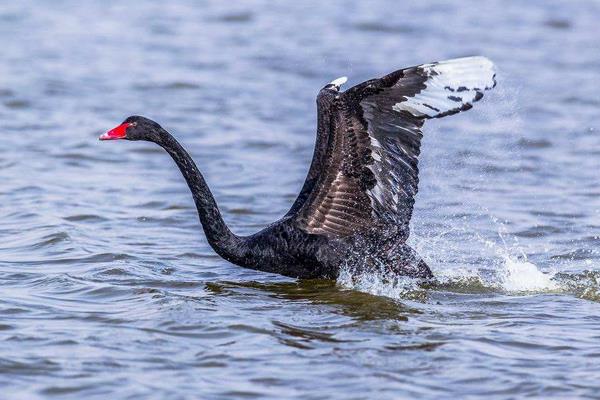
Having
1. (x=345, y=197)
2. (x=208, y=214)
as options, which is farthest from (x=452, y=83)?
(x=208, y=214)

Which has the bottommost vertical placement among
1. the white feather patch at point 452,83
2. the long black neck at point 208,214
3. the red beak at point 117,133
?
the long black neck at point 208,214

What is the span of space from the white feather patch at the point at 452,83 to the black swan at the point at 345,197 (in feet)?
0.15

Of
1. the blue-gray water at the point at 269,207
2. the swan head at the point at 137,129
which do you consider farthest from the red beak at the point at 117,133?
the blue-gray water at the point at 269,207

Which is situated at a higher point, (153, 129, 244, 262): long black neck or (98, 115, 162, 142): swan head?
(98, 115, 162, 142): swan head

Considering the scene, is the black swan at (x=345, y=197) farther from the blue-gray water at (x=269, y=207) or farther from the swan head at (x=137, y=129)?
the blue-gray water at (x=269, y=207)

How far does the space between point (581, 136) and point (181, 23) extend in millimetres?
8302

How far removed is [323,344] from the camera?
666cm

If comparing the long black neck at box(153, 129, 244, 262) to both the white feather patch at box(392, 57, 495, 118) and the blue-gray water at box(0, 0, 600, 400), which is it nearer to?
the blue-gray water at box(0, 0, 600, 400)

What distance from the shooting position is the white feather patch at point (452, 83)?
284 inches

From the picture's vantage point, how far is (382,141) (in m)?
7.55

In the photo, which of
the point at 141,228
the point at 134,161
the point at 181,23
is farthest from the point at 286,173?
the point at 181,23

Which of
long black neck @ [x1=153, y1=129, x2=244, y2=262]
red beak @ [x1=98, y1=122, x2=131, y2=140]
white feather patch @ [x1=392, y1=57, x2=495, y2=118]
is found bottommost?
long black neck @ [x1=153, y1=129, x2=244, y2=262]

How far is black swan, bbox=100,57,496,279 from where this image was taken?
743 cm

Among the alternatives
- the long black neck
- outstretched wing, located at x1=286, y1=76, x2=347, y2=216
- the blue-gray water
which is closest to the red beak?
the long black neck
